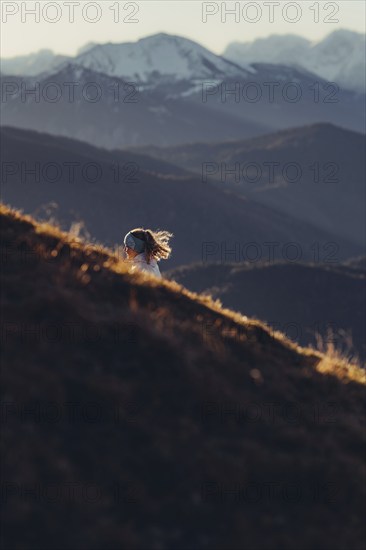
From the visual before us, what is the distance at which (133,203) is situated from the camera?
479 feet

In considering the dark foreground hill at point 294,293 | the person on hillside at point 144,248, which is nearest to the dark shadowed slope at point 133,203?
the dark foreground hill at point 294,293

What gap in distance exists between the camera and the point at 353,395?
38.0 ft

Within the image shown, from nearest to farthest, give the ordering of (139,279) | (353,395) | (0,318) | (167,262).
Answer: (0,318)
(353,395)
(139,279)
(167,262)

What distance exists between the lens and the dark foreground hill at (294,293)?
8406cm

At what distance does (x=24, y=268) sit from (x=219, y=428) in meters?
3.69

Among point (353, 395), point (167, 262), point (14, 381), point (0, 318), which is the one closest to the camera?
point (14, 381)

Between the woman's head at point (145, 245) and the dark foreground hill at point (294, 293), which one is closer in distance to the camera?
the woman's head at point (145, 245)

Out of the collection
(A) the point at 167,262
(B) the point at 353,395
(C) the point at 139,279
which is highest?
(C) the point at 139,279

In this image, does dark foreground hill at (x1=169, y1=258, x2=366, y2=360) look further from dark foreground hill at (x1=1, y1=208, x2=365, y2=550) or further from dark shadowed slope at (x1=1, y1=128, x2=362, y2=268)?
dark foreground hill at (x1=1, y1=208, x2=365, y2=550)

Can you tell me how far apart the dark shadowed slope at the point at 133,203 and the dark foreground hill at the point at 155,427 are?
116m

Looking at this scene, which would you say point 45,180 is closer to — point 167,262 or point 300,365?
point 167,262

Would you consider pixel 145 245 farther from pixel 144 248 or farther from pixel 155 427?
pixel 155 427

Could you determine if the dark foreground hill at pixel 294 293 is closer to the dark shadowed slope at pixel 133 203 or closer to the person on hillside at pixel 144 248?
the dark shadowed slope at pixel 133 203

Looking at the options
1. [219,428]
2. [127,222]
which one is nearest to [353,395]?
[219,428]
